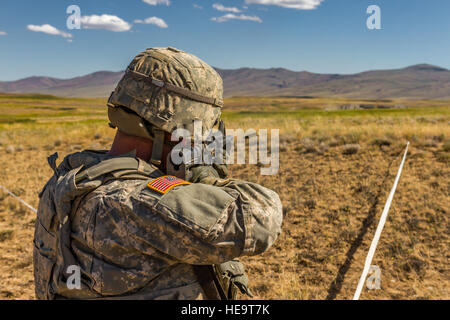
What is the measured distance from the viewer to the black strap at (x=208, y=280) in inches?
77.1

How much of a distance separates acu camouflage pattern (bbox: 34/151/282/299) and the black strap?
1.2 inches

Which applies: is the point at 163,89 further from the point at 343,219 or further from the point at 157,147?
the point at 343,219

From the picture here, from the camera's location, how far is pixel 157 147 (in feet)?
6.81

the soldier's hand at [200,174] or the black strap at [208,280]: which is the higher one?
the soldier's hand at [200,174]

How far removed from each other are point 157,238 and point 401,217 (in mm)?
6221

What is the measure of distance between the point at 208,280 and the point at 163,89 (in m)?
1.09

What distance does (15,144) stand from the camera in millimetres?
15938

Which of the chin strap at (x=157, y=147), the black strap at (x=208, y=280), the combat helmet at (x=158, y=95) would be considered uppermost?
the combat helmet at (x=158, y=95)

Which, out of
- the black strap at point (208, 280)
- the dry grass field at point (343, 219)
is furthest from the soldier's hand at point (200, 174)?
the dry grass field at point (343, 219)

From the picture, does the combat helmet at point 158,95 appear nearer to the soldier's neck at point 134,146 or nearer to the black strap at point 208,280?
the soldier's neck at point 134,146

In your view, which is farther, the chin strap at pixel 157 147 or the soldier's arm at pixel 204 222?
the chin strap at pixel 157 147

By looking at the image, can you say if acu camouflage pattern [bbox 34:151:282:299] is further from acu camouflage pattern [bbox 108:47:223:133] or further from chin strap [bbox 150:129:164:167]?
acu camouflage pattern [bbox 108:47:223:133]

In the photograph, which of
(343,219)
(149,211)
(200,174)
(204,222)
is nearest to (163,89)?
(200,174)
